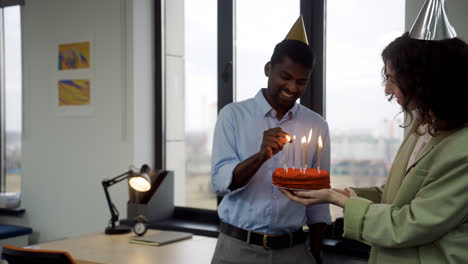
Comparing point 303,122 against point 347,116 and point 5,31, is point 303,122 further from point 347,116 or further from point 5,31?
point 5,31

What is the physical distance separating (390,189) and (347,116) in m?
1.50

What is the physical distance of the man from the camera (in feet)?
5.94

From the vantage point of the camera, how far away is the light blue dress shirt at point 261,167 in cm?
183

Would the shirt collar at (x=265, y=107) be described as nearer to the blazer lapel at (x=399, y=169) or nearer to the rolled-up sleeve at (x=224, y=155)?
the rolled-up sleeve at (x=224, y=155)

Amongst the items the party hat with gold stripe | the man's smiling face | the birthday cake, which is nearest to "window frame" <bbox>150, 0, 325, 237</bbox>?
the party hat with gold stripe

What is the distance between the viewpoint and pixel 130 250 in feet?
8.38

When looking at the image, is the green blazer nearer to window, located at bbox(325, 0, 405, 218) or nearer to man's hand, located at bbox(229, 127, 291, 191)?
Answer: man's hand, located at bbox(229, 127, 291, 191)

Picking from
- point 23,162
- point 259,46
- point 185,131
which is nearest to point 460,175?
point 259,46

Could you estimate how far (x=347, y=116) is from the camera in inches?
113

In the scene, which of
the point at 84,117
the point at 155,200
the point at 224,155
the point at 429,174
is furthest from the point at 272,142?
the point at 84,117

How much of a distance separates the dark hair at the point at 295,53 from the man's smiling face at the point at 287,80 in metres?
0.02

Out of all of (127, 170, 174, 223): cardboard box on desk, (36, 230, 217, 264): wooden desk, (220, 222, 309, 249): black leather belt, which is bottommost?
(36, 230, 217, 264): wooden desk

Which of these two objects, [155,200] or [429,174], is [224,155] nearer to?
[429,174]

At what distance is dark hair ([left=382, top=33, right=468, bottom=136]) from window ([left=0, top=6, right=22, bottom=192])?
3850mm
